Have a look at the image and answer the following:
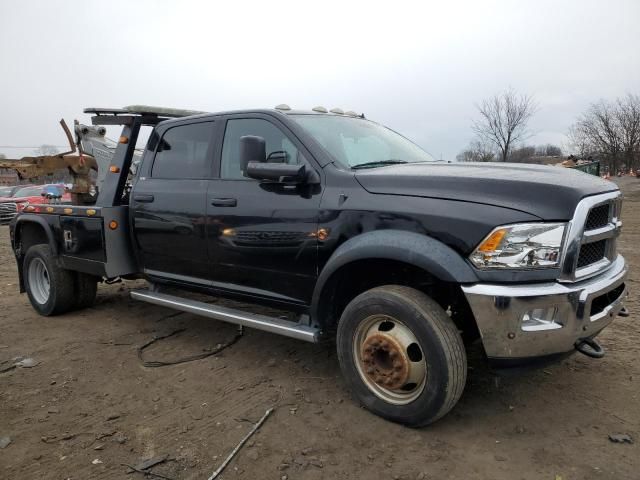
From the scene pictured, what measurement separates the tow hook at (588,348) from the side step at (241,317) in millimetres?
1551

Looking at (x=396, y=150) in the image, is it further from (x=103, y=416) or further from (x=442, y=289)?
(x=103, y=416)

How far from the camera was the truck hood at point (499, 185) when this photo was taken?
2.56m

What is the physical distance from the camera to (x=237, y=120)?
3.89 metres

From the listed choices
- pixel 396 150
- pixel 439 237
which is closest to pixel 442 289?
pixel 439 237

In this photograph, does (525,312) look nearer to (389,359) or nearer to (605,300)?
(605,300)

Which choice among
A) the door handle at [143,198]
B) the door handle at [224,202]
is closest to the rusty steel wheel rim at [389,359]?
the door handle at [224,202]

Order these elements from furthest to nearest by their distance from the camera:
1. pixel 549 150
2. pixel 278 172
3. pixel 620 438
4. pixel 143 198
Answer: pixel 549 150 → pixel 143 198 → pixel 278 172 → pixel 620 438

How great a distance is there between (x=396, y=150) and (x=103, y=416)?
2.88 metres

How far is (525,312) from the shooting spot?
2.49 m

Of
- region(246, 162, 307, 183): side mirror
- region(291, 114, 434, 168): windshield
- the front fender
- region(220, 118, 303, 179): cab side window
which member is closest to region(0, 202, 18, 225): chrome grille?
region(220, 118, 303, 179): cab side window

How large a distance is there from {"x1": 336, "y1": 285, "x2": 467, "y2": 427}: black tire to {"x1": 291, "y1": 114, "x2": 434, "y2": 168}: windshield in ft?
3.32

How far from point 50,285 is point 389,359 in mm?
4098

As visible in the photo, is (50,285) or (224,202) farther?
(50,285)

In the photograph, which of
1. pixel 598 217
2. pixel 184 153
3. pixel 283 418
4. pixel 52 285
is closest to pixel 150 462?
pixel 283 418
